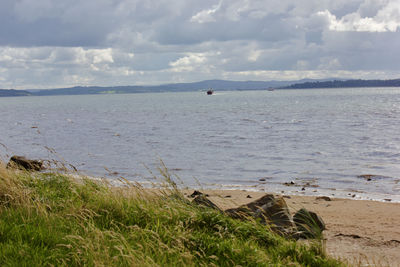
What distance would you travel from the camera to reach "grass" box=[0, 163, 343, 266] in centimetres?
504

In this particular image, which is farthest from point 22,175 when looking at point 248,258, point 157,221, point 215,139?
point 215,139

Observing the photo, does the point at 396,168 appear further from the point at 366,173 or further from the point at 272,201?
the point at 272,201

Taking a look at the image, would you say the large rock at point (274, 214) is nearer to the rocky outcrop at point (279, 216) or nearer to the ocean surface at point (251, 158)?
the rocky outcrop at point (279, 216)

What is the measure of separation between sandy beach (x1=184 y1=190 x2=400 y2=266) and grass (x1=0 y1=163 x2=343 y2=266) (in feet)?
2.98

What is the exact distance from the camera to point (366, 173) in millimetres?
19688

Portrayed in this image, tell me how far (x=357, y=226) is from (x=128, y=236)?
727 cm

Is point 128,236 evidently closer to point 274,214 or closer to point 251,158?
point 274,214

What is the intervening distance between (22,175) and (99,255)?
5.45 metres

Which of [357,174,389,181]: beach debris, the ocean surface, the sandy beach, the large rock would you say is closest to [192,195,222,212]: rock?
the sandy beach

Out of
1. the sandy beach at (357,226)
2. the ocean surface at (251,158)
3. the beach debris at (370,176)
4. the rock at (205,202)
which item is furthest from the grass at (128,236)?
the beach debris at (370,176)

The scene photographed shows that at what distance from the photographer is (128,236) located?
606 cm

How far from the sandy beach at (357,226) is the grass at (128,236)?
91 cm

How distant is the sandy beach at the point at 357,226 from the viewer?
8476 mm

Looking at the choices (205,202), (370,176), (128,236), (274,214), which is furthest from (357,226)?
(370,176)
